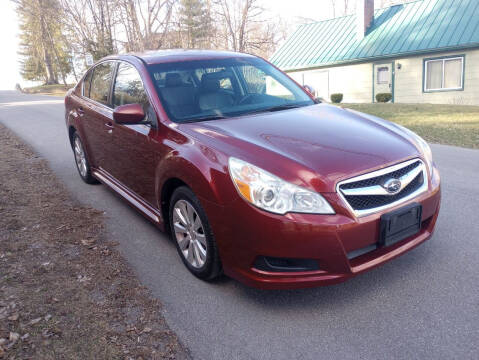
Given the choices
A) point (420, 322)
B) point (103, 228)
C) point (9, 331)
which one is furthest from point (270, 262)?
point (103, 228)

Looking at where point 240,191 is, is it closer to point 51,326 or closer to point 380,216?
point 380,216

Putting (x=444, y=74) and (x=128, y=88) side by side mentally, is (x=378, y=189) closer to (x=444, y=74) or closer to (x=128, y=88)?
(x=128, y=88)

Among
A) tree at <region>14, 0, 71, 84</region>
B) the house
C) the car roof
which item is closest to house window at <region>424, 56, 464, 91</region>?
the house

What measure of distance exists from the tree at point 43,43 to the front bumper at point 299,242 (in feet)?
119

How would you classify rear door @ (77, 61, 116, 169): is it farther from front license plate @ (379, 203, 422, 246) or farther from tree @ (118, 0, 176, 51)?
tree @ (118, 0, 176, 51)

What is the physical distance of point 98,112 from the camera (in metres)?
→ 5.06

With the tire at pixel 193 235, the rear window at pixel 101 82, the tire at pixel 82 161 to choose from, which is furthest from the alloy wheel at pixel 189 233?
the tire at pixel 82 161

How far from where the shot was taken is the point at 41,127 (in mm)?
13086

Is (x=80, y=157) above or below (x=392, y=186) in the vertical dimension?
below

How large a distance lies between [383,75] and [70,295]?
22658 mm

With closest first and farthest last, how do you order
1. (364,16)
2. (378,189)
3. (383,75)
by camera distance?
1. (378,189)
2. (383,75)
3. (364,16)

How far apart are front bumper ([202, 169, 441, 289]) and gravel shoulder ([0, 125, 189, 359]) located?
0.70 m

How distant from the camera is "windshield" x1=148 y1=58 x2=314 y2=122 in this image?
3.77 m

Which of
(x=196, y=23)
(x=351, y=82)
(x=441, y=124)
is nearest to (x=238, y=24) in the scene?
(x=196, y=23)
